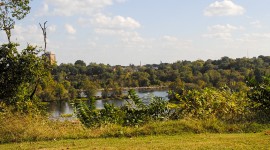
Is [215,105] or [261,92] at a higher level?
[261,92]

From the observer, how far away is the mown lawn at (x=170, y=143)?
6938 mm

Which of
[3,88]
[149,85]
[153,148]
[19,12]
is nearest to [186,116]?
[153,148]

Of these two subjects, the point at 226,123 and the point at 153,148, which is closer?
the point at 153,148

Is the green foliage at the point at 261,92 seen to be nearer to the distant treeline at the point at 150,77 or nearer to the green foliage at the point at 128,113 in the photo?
the green foliage at the point at 128,113

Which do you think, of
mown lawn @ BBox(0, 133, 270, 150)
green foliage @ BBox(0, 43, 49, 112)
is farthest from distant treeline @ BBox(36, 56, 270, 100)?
mown lawn @ BBox(0, 133, 270, 150)

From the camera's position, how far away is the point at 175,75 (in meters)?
108

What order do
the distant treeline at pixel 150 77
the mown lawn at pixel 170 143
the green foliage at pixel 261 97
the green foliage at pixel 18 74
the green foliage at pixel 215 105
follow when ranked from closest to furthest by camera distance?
the mown lawn at pixel 170 143 → the green foliage at pixel 261 97 → the green foliage at pixel 215 105 → the green foliage at pixel 18 74 → the distant treeline at pixel 150 77

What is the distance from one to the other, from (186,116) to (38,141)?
13.1ft

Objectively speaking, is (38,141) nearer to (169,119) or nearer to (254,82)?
(169,119)

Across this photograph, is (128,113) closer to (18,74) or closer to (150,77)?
(18,74)

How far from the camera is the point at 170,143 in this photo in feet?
24.0

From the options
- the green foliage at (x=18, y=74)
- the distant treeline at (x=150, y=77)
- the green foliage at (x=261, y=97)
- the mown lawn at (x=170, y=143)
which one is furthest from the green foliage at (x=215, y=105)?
the distant treeline at (x=150, y=77)

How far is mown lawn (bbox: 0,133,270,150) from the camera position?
694 centimetres

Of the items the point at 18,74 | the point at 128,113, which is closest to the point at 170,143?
the point at 128,113
